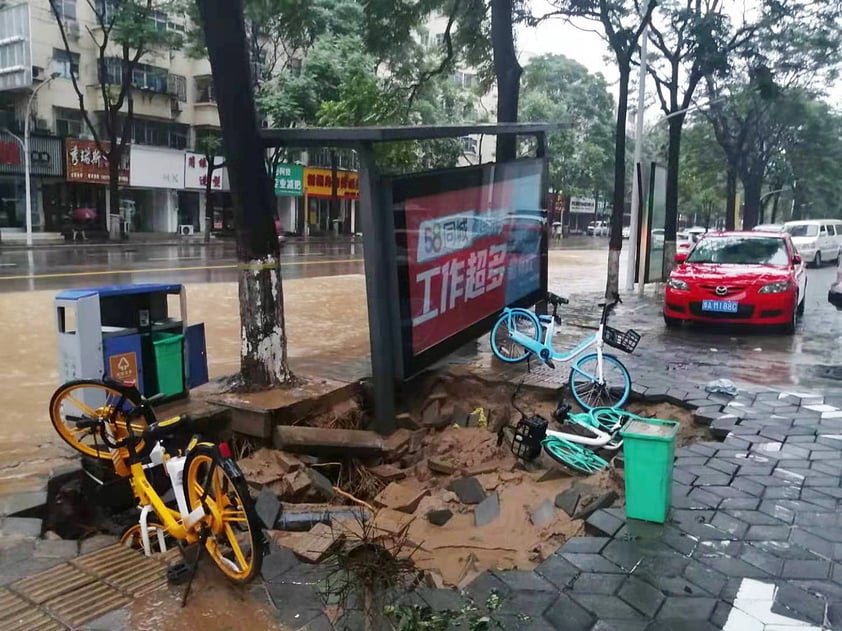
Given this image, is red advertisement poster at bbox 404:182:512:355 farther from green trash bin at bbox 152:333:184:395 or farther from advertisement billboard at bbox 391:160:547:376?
green trash bin at bbox 152:333:184:395

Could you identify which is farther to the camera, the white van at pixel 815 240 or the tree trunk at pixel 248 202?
the white van at pixel 815 240

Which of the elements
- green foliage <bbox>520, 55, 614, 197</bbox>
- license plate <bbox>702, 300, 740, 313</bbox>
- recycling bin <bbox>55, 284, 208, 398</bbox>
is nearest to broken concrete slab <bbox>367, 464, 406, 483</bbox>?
recycling bin <bbox>55, 284, 208, 398</bbox>

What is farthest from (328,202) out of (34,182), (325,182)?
(34,182)

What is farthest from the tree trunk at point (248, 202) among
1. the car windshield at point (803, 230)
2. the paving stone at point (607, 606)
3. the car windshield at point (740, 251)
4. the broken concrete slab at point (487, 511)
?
the car windshield at point (803, 230)

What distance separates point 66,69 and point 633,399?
3220cm

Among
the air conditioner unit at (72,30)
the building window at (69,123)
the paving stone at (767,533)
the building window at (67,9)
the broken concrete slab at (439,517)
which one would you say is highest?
the building window at (67,9)

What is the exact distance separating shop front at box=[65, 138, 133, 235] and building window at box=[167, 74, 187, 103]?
3.95 metres

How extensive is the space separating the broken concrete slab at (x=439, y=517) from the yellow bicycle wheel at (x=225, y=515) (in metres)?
1.41

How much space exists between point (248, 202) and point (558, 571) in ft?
13.3

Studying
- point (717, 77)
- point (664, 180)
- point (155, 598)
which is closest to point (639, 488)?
point (155, 598)

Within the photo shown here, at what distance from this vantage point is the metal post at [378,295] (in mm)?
5625

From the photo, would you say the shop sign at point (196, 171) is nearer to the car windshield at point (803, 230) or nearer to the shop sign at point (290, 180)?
the shop sign at point (290, 180)

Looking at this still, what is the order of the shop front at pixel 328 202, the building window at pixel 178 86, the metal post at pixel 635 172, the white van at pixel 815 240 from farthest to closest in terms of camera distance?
the shop front at pixel 328 202, the building window at pixel 178 86, the white van at pixel 815 240, the metal post at pixel 635 172

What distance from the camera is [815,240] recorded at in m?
25.4
